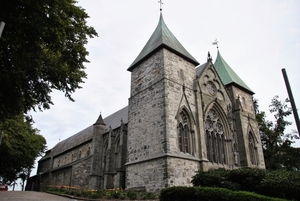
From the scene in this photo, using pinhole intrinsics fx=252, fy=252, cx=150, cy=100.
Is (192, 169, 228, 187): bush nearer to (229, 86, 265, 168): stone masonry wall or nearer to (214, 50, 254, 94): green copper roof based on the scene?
(229, 86, 265, 168): stone masonry wall

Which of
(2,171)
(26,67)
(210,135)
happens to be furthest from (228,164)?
(2,171)

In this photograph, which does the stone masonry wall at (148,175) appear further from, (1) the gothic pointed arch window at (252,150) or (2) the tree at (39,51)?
(1) the gothic pointed arch window at (252,150)

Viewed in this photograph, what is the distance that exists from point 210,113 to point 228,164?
14.1 ft

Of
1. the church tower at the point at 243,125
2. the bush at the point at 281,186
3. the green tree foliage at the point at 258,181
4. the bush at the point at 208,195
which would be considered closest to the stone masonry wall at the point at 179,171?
the green tree foliage at the point at 258,181

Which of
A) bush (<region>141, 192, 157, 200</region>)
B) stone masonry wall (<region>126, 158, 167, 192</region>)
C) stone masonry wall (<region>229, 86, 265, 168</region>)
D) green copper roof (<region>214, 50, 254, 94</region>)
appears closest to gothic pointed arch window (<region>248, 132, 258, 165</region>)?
stone masonry wall (<region>229, 86, 265, 168</region>)

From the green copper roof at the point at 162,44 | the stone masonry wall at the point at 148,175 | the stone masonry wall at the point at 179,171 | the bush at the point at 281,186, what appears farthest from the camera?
the green copper roof at the point at 162,44

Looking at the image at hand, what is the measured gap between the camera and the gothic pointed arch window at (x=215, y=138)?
764 inches

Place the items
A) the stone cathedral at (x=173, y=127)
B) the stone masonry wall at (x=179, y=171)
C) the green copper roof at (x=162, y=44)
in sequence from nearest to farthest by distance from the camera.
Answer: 1. the stone masonry wall at (x=179, y=171)
2. the stone cathedral at (x=173, y=127)
3. the green copper roof at (x=162, y=44)

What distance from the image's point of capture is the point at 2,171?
2986 cm

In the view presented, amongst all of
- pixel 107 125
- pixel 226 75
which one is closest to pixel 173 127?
pixel 226 75

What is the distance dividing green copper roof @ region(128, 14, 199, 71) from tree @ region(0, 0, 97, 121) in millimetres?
8717

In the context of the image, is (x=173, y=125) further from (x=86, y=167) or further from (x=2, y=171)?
(x=2, y=171)

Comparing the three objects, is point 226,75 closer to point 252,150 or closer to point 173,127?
point 252,150

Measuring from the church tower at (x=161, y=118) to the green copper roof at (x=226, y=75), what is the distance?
6269 mm
